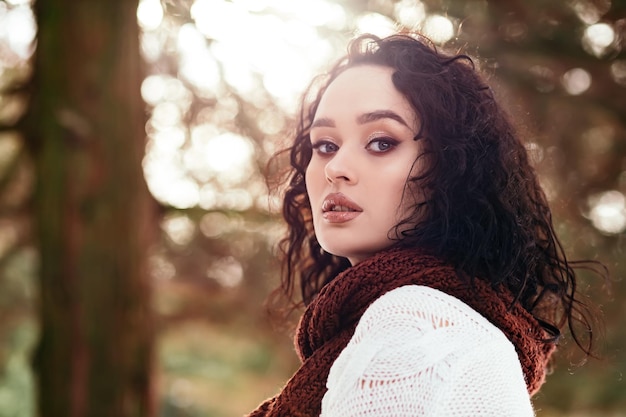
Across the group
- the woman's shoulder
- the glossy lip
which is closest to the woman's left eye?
the glossy lip

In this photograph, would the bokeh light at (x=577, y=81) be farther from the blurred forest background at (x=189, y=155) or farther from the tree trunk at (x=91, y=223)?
the tree trunk at (x=91, y=223)

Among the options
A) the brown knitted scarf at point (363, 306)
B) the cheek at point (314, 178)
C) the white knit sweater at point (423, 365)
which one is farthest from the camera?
the cheek at point (314, 178)

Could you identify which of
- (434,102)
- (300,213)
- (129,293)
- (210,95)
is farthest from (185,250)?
(434,102)

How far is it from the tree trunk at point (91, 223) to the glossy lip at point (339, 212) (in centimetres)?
230

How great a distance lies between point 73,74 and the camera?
377 cm

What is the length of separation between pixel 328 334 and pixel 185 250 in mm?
3830

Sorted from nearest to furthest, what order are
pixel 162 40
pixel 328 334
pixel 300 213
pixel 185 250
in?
pixel 328 334
pixel 300 213
pixel 162 40
pixel 185 250

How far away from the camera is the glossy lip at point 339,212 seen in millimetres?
1574

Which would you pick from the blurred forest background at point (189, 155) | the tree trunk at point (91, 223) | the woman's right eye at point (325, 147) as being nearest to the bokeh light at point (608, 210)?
the blurred forest background at point (189, 155)

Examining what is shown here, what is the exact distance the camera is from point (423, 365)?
1229 mm

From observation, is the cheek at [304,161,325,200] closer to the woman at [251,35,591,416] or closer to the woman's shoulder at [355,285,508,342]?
the woman at [251,35,591,416]

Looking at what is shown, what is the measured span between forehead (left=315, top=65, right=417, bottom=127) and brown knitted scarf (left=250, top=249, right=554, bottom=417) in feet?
1.00

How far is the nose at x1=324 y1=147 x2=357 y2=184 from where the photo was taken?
157cm

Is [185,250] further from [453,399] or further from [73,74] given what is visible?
[453,399]
